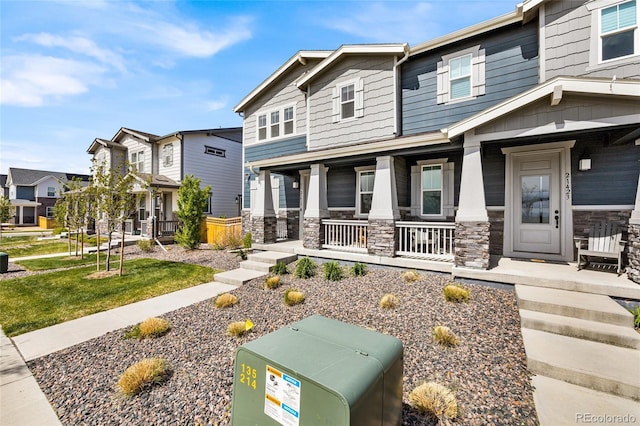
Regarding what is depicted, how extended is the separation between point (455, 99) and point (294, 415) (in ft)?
29.1

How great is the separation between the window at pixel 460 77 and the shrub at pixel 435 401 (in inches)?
310

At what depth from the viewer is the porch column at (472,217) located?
18.9 feet

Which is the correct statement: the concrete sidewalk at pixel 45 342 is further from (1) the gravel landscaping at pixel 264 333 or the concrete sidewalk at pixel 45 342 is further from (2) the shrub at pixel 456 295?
(2) the shrub at pixel 456 295

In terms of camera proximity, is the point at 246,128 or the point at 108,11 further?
the point at 246,128

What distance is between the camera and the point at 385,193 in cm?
725

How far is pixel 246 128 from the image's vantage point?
13.2m

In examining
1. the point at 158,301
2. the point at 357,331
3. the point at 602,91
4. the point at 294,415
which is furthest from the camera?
the point at 158,301

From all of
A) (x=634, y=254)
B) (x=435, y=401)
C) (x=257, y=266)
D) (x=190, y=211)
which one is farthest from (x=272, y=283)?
(x=190, y=211)

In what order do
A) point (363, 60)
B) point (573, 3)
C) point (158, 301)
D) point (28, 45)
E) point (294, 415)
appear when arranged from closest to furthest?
point (294, 415)
point (158, 301)
point (573, 3)
point (28, 45)
point (363, 60)

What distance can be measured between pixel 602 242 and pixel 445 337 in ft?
15.4

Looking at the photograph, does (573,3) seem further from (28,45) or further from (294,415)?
(28,45)

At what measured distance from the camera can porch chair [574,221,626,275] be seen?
5.36 meters

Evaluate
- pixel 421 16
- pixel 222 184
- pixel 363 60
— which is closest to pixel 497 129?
pixel 421 16

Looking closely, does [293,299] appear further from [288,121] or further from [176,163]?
[176,163]
